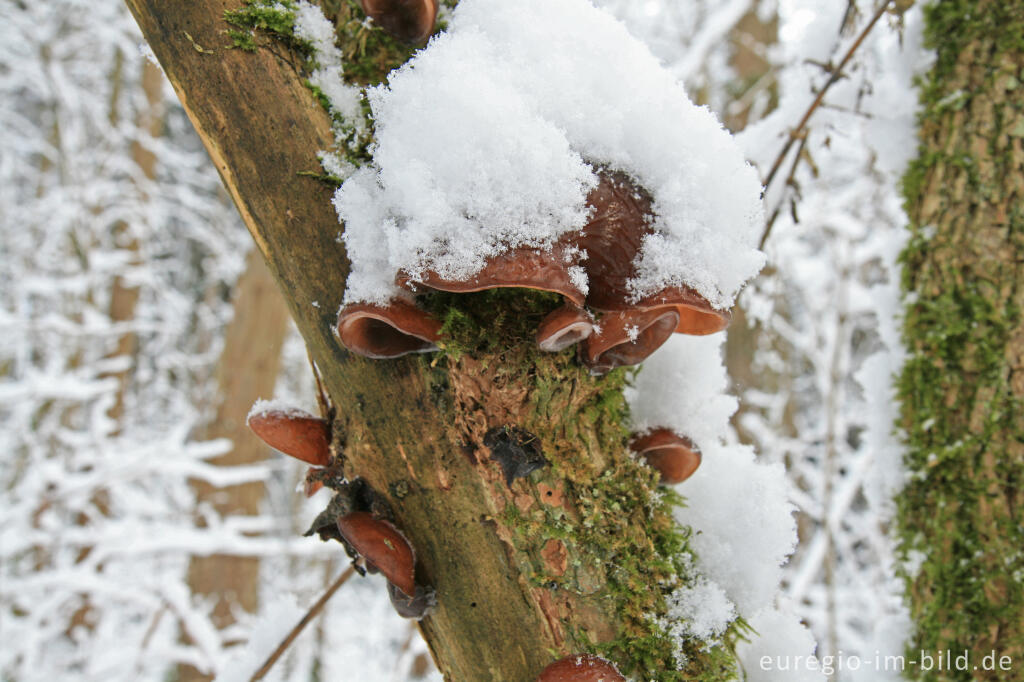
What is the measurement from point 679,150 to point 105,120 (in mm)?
7685

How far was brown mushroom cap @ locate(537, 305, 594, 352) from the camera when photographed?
0.78m

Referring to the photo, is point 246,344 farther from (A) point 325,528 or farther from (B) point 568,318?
(B) point 568,318

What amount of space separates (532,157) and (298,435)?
60cm

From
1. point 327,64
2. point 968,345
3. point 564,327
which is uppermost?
point 968,345

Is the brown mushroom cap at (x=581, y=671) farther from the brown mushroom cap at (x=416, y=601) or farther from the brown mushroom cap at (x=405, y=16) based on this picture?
the brown mushroom cap at (x=405, y=16)

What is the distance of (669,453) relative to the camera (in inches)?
42.1

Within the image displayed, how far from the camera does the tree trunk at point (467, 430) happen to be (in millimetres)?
881

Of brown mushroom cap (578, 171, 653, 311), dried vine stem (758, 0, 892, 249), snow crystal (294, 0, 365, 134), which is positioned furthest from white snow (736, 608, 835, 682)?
snow crystal (294, 0, 365, 134)

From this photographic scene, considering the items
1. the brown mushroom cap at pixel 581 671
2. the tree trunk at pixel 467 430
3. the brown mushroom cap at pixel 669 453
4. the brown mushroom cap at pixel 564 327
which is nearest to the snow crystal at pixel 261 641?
the tree trunk at pixel 467 430

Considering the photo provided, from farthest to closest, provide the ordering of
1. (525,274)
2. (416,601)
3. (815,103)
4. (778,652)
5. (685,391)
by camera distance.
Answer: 1. (815,103)
2. (685,391)
3. (778,652)
4. (416,601)
5. (525,274)

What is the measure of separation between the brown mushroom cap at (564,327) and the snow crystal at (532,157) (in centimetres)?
5

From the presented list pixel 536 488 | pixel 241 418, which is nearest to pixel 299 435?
pixel 536 488

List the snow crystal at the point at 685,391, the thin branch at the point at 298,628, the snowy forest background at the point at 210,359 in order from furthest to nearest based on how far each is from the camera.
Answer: the snowy forest background at the point at 210,359, the thin branch at the point at 298,628, the snow crystal at the point at 685,391

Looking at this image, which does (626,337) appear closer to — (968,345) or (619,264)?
(619,264)
